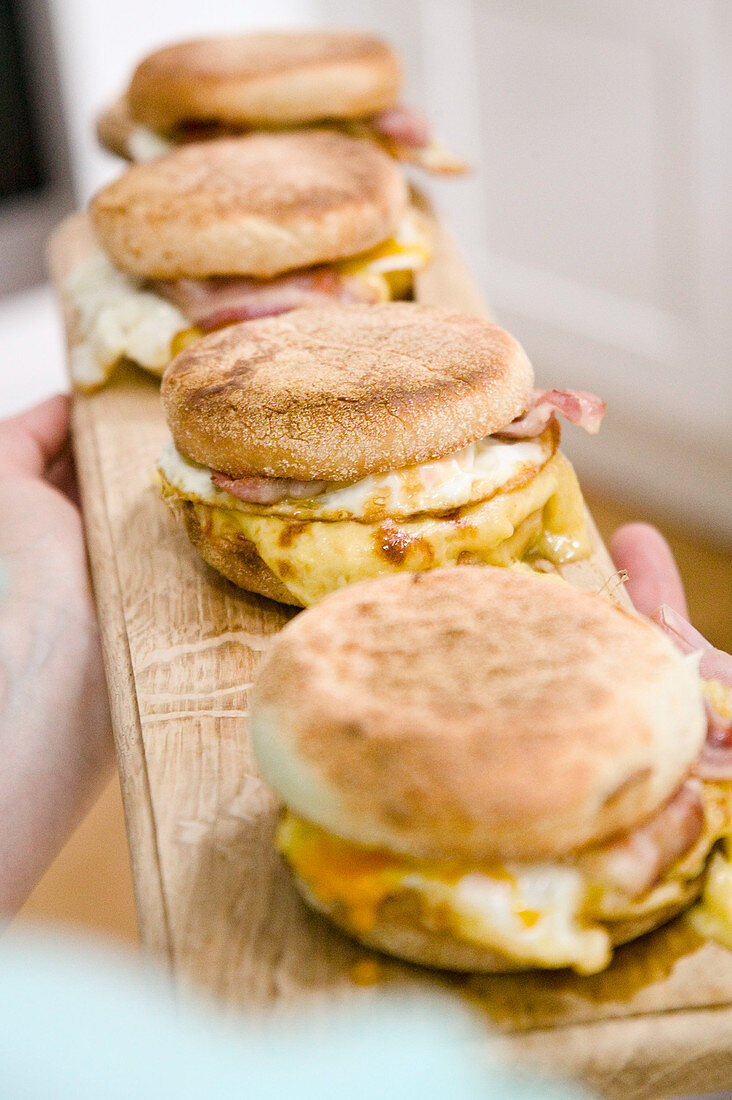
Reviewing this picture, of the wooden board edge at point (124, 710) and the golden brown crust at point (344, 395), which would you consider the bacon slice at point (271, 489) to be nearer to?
the golden brown crust at point (344, 395)

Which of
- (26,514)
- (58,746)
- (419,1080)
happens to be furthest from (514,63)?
(419,1080)

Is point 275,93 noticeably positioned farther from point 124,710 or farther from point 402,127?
point 124,710

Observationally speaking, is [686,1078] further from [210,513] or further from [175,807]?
[210,513]

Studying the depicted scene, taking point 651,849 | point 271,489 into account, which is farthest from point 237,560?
point 651,849

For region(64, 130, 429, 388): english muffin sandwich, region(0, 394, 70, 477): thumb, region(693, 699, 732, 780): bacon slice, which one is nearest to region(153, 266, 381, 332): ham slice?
region(64, 130, 429, 388): english muffin sandwich

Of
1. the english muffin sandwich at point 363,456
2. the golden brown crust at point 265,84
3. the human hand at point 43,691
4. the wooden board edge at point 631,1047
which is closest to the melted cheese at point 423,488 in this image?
the english muffin sandwich at point 363,456

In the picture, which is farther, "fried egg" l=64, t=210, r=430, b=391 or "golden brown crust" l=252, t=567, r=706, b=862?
"fried egg" l=64, t=210, r=430, b=391

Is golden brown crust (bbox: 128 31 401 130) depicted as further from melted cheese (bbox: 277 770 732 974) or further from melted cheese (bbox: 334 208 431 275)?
melted cheese (bbox: 277 770 732 974)
